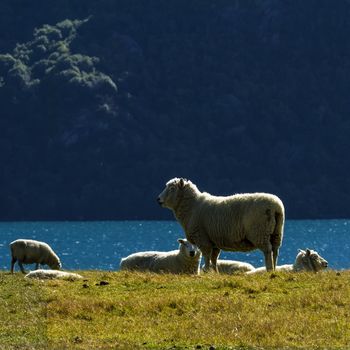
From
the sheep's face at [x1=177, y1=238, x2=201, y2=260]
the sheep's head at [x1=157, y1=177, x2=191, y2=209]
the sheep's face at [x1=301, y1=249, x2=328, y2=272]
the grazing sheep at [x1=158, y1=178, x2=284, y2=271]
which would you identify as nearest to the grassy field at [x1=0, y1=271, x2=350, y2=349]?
the grazing sheep at [x1=158, y1=178, x2=284, y2=271]

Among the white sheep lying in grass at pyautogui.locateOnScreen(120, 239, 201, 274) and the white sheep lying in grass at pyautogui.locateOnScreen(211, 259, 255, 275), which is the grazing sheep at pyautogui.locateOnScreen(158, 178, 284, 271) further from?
the white sheep lying in grass at pyautogui.locateOnScreen(211, 259, 255, 275)

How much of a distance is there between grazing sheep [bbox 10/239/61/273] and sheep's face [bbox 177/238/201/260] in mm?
7561

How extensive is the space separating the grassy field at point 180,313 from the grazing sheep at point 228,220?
3562 mm

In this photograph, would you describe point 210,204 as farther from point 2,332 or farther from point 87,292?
point 2,332

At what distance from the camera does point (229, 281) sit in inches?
808

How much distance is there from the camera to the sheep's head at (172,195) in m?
28.6

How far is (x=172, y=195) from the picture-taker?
1128 inches

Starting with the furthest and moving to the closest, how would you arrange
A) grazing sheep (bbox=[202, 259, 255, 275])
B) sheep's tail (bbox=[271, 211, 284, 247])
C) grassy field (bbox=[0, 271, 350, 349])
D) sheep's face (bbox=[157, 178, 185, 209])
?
1. grazing sheep (bbox=[202, 259, 255, 275])
2. sheep's face (bbox=[157, 178, 185, 209])
3. sheep's tail (bbox=[271, 211, 284, 247])
4. grassy field (bbox=[0, 271, 350, 349])

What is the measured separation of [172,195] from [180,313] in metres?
11.1

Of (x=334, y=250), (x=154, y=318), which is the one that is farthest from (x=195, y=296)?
(x=334, y=250)

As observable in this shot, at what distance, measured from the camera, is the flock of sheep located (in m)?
25.4

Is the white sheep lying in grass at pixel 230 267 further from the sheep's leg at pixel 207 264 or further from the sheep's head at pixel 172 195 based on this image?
the sheep's leg at pixel 207 264

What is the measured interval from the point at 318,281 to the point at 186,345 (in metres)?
6.05

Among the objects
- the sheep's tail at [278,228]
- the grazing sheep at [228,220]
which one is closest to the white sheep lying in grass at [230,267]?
the grazing sheep at [228,220]
